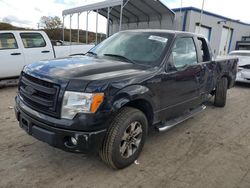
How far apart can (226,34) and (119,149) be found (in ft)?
78.1

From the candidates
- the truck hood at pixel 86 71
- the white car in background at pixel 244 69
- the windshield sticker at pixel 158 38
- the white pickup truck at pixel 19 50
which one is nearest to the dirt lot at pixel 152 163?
the truck hood at pixel 86 71

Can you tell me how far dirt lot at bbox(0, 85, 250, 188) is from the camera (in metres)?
2.67

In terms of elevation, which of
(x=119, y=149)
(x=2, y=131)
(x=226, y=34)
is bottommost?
(x=2, y=131)

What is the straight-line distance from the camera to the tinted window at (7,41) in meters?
6.86

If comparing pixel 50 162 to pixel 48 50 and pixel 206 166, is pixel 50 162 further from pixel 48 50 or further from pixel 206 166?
pixel 48 50

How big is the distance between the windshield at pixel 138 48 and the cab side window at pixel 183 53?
0.72 feet

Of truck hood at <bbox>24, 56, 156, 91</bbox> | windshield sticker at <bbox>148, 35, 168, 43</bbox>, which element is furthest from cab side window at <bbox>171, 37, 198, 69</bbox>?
truck hood at <bbox>24, 56, 156, 91</bbox>

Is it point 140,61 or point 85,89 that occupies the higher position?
point 140,61

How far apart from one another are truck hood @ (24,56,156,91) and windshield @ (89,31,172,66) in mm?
253

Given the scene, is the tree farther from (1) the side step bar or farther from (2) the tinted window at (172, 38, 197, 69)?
(1) the side step bar

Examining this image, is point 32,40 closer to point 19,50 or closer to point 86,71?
point 19,50

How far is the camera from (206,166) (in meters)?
3.09

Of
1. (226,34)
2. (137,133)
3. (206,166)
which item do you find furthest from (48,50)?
(226,34)

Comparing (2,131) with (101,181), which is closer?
(101,181)
